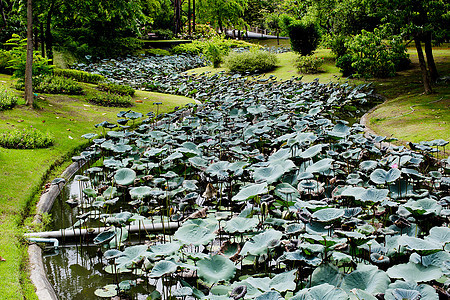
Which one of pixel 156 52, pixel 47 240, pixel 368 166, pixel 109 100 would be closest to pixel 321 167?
pixel 368 166

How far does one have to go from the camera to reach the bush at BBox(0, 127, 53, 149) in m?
6.52

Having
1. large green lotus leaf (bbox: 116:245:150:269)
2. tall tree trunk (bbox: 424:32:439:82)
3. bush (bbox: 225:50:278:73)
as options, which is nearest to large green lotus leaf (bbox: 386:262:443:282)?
large green lotus leaf (bbox: 116:245:150:269)

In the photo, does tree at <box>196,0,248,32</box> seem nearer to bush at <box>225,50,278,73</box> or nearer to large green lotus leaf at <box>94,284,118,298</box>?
bush at <box>225,50,278,73</box>

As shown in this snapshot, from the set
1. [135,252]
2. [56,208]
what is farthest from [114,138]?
[135,252]

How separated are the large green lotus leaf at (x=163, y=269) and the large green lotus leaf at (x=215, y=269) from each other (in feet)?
0.94

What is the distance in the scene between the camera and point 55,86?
1080 centimetres

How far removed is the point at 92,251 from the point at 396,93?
11528 mm

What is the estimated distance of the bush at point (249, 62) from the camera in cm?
1742

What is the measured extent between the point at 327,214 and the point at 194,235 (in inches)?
45.3

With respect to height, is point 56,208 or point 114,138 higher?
point 114,138

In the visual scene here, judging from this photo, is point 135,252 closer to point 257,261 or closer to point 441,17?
point 257,261

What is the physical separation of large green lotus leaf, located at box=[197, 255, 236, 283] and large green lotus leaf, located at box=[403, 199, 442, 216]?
5.57ft

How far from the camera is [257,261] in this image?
3574 millimetres

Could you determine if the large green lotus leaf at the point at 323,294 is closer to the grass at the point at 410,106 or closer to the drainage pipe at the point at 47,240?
the drainage pipe at the point at 47,240
